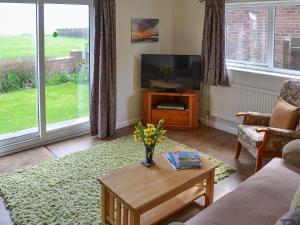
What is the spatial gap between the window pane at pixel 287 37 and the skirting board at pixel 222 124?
1048mm

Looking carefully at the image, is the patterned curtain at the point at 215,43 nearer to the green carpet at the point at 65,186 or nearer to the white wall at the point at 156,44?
the white wall at the point at 156,44

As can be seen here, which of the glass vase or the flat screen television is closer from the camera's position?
the glass vase

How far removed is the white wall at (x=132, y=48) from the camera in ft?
15.8

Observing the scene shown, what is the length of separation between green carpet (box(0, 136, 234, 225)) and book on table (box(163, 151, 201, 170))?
2.34 ft

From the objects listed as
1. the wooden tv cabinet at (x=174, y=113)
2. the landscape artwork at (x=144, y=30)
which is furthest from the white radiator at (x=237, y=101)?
the landscape artwork at (x=144, y=30)

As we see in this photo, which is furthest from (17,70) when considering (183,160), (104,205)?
(183,160)

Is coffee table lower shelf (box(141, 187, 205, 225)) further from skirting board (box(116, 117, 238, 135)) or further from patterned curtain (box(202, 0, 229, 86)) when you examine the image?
patterned curtain (box(202, 0, 229, 86))

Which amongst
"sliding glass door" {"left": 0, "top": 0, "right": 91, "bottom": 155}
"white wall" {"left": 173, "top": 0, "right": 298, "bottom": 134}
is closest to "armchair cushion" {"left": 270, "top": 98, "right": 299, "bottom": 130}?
"white wall" {"left": 173, "top": 0, "right": 298, "bottom": 134}

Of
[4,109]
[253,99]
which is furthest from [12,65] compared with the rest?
[253,99]

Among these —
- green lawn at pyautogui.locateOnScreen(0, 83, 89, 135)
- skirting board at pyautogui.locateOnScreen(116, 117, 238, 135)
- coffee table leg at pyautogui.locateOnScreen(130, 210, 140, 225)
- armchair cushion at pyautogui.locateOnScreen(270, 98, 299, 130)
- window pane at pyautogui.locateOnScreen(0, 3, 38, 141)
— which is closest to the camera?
coffee table leg at pyautogui.locateOnScreen(130, 210, 140, 225)

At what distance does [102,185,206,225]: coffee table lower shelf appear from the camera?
2.45m

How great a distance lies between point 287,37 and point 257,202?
2.74m

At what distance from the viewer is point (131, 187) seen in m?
2.52

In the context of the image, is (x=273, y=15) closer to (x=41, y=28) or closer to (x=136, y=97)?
(x=136, y=97)
